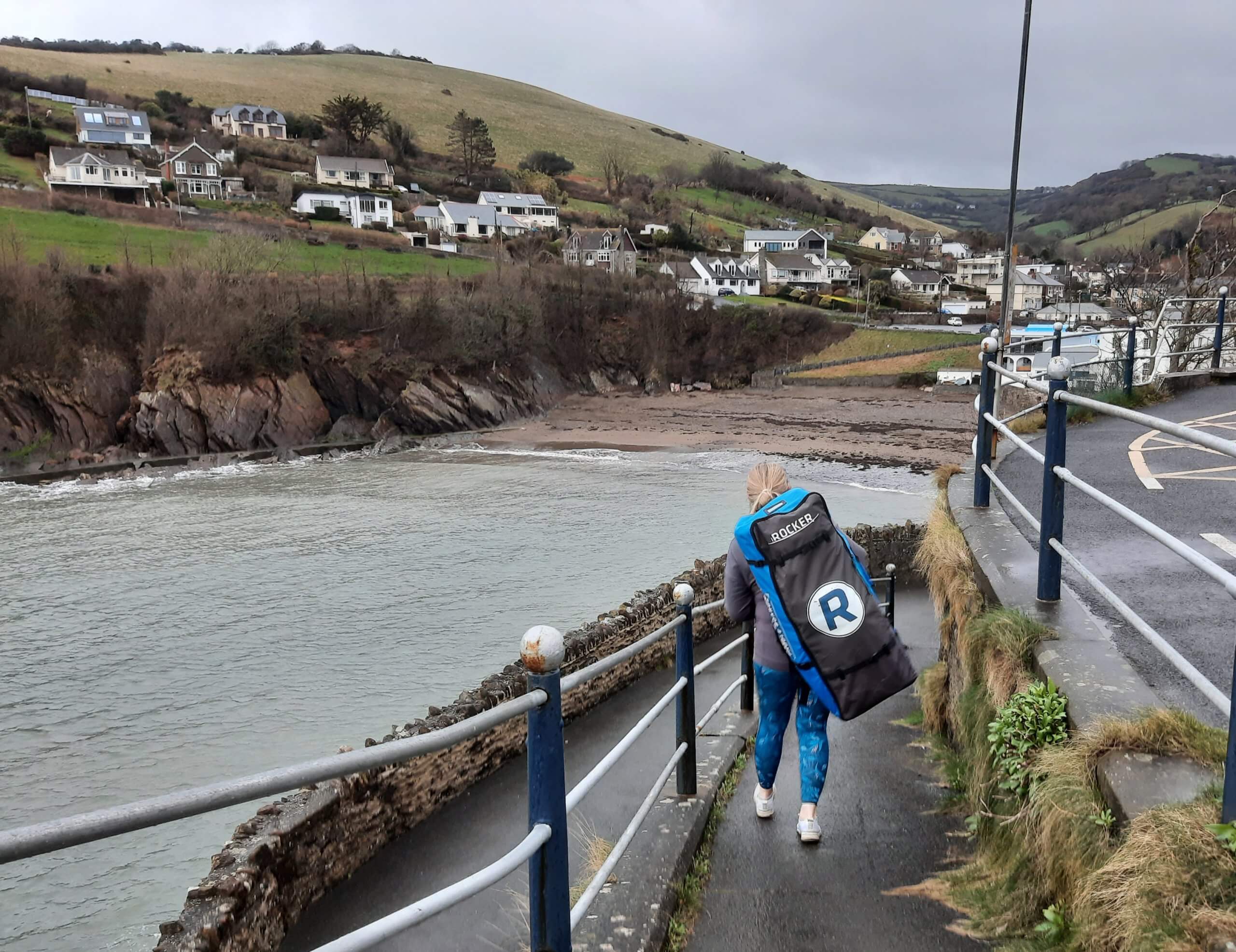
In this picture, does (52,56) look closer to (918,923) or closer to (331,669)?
(331,669)

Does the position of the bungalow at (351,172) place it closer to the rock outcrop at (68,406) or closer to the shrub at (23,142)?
the shrub at (23,142)

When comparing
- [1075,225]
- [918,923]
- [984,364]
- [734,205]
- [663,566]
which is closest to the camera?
[918,923]

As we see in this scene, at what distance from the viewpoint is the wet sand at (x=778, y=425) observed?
133 feet

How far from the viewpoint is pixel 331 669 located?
15.1m

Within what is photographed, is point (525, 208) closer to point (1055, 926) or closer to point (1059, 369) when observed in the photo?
point (1059, 369)

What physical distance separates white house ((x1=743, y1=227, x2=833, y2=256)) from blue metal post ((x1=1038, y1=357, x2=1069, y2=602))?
116 metres

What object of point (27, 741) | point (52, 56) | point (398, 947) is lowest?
point (27, 741)

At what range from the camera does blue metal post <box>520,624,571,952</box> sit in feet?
7.84

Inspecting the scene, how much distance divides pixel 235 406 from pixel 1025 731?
44323 mm

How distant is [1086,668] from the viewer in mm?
3904

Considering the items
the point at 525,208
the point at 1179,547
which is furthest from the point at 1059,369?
the point at 525,208

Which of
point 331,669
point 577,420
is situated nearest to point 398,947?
point 331,669

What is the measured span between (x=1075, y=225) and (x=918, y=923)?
206660mm

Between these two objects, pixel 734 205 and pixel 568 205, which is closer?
pixel 568 205
